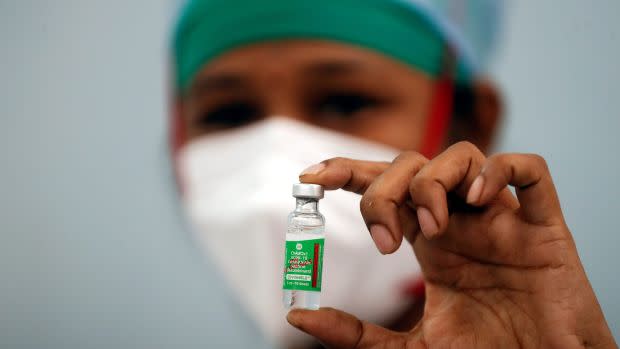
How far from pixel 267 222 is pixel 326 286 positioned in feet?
0.69

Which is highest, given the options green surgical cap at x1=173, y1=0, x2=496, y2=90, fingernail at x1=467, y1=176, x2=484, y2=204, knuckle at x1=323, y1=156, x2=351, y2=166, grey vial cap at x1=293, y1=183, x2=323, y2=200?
green surgical cap at x1=173, y1=0, x2=496, y2=90

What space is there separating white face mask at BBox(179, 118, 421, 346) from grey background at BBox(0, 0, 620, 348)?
244 mm

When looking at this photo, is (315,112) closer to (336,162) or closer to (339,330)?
(336,162)

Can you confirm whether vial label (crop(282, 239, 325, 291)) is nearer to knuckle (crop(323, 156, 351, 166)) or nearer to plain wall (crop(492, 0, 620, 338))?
knuckle (crop(323, 156, 351, 166))

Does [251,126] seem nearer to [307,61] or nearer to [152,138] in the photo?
[307,61]

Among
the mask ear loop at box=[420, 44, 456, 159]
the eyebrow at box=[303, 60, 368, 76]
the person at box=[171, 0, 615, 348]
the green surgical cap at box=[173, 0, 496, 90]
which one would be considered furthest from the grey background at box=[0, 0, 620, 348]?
the mask ear loop at box=[420, 44, 456, 159]

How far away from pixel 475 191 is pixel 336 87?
69 centimetres

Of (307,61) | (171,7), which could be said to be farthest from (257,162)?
(171,7)

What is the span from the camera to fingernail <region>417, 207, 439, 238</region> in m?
0.60

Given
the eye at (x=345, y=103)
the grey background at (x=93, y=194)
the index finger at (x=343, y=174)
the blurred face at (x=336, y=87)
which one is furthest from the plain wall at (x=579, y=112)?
the grey background at (x=93, y=194)

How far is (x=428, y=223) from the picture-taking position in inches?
24.0

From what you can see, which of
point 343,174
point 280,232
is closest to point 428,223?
point 343,174

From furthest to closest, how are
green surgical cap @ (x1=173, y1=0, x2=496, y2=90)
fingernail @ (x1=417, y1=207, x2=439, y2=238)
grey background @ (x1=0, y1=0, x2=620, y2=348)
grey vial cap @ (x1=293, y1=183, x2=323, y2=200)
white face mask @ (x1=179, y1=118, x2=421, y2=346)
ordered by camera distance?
1. grey background @ (x1=0, y1=0, x2=620, y2=348)
2. green surgical cap @ (x1=173, y1=0, x2=496, y2=90)
3. white face mask @ (x1=179, y1=118, x2=421, y2=346)
4. grey vial cap @ (x1=293, y1=183, x2=323, y2=200)
5. fingernail @ (x1=417, y1=207, x2=439, y2=238)

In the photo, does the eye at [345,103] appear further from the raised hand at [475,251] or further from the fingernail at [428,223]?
the fingernail at [428,223]
